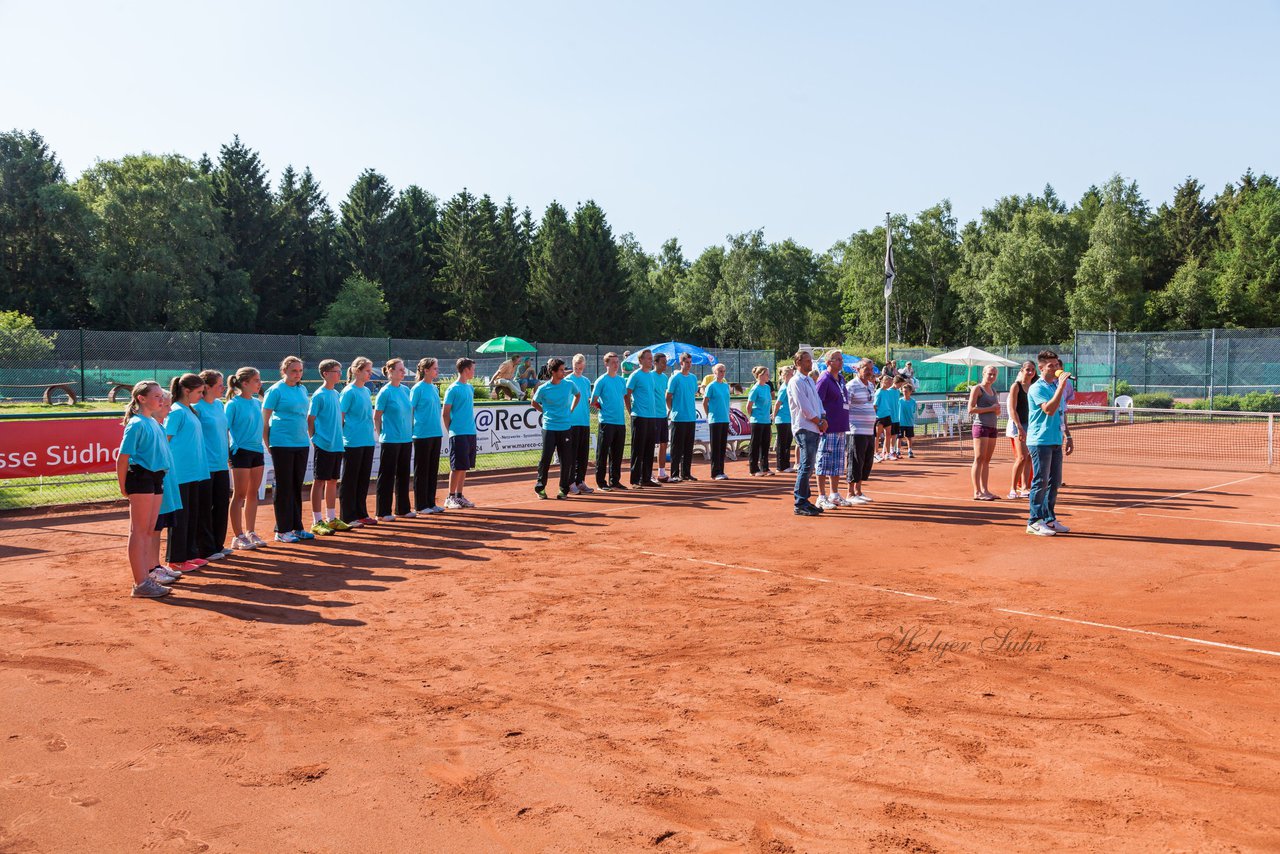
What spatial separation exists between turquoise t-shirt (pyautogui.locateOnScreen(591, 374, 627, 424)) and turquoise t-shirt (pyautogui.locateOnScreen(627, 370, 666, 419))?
1.46 ft

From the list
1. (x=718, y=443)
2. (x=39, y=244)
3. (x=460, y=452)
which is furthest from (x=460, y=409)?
(x=39, y=244)

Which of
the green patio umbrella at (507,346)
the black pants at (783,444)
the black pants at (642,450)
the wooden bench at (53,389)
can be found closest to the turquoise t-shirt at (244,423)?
the black pants at (642,450)

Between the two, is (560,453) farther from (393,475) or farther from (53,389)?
(53,389)

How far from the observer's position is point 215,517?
9.61m

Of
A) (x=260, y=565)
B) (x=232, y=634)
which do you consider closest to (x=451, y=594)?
(x=232, y=634)

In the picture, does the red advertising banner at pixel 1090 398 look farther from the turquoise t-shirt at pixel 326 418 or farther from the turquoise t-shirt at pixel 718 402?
the turquoise t-shirt at pixel 326 418

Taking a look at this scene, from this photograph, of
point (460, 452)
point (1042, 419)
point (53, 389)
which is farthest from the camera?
point (53, 389)

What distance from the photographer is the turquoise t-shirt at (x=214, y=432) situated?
9.20 meters

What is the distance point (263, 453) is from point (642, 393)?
675 cm

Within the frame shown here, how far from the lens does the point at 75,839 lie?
13.0 ft

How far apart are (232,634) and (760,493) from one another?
9288 mm

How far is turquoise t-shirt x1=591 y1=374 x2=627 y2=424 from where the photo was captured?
1491cm

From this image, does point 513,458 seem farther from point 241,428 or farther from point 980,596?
point 980,596

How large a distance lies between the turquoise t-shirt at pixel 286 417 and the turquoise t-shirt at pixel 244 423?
34 cm
